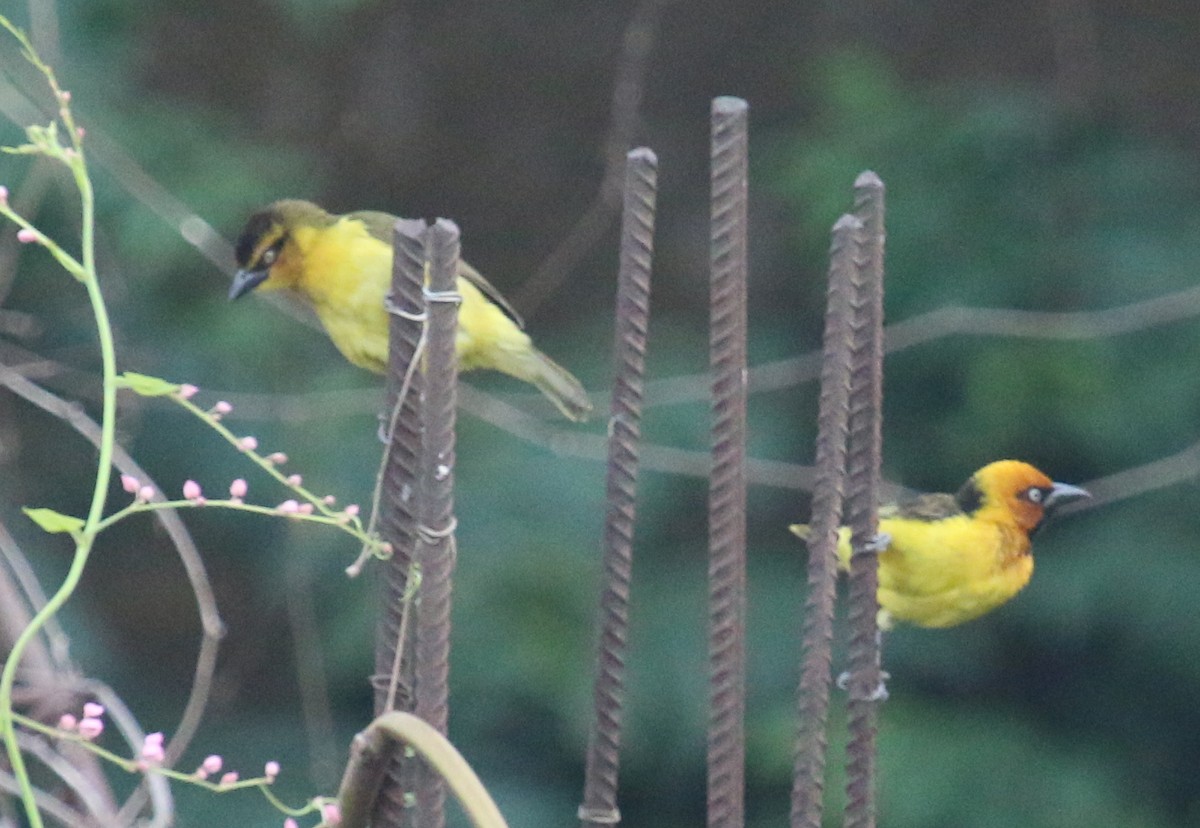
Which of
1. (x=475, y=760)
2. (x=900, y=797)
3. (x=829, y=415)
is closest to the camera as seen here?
(x=829, y=415)

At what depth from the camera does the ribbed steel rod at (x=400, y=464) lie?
1.19 m

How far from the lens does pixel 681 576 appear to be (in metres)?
3.59

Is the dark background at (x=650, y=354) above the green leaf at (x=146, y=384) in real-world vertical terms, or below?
above

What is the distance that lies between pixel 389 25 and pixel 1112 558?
69.8 inches

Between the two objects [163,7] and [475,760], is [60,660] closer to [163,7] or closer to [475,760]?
[475,760]

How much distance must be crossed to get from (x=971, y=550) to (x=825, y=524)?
1569 millimetres

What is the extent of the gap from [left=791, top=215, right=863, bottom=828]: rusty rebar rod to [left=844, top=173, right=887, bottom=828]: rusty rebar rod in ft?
0.11

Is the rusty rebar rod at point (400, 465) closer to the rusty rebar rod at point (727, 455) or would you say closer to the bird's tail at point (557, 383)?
the rusty rebar rod at point (727, 455)

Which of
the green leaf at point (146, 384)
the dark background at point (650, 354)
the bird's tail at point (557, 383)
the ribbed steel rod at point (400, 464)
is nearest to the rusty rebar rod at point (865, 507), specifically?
the ribbed steel rod at point (400, 464)

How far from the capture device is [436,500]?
3.77 feet

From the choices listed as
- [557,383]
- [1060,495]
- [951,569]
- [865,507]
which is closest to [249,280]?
[557,383]

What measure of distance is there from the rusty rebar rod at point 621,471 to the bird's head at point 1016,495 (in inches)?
63.3

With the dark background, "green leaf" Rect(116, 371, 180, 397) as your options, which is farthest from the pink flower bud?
the dark background

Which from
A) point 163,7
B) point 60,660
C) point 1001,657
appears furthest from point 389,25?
point 60,660
